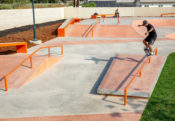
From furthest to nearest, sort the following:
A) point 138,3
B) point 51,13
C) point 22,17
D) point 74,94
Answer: point 138,3 → point 51,13 → point 22,17 → point 74,94

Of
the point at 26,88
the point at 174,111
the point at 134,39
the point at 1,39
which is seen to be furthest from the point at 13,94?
the point at 134,39

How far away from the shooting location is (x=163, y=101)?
338 inches

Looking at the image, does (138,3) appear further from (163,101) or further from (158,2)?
(163,101)

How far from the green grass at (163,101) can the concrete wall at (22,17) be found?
19354mm

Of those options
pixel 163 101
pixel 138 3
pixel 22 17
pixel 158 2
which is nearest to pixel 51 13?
pixel 22 17

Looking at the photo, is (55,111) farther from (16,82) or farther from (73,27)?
(73,27)

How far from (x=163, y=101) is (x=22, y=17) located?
A: 79.3ft

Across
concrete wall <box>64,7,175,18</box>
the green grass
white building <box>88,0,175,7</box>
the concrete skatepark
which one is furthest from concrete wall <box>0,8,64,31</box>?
white building <box>88,0,175,7</box>

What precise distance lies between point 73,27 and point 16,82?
15080 millimetres

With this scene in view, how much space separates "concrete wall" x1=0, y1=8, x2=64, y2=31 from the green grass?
63.5ft

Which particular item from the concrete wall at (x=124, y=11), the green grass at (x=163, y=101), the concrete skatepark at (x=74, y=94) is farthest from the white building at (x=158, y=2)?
the green grass at (x=163, y=101)

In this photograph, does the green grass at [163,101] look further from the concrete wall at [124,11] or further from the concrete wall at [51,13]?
the concrete wall at [124,11]

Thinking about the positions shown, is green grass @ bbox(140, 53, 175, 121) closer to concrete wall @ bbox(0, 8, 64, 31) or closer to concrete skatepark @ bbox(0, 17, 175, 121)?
concrete skatepark @ bbox(0, 17, 175, 121)

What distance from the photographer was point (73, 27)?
25078 millimetres
